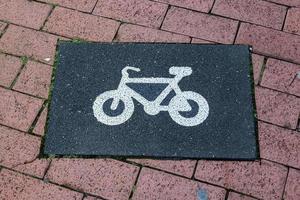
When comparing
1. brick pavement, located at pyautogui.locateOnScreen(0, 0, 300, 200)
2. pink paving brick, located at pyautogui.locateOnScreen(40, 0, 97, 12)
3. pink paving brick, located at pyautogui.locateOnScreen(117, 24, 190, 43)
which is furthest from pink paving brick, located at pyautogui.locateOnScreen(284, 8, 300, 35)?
pink paving brick, located at pyautogui.locateOnScreen(40, 0, 97, 12)

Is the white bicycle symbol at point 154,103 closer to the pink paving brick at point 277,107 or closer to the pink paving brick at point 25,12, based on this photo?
the pink paving brick at point 277,107

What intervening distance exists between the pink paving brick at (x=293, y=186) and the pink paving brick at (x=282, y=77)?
2.32 ft

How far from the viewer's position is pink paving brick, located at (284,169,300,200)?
2779mm

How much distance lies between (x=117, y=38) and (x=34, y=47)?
2.42 ft

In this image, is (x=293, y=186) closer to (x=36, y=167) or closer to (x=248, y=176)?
(x=248, y=176)

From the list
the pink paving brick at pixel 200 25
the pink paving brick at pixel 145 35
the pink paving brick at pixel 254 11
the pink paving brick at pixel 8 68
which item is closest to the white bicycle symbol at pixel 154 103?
the pink paving brick at pixel 145 35

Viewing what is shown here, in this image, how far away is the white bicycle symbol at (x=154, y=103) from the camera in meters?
3.10

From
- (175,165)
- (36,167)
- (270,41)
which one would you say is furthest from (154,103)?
(270,41)

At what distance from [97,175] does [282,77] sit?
171 cm

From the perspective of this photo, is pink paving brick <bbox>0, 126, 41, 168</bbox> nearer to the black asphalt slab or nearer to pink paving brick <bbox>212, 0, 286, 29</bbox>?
the black asphalt slab

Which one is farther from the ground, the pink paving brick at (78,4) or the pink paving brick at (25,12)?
the pink paving brick at (78,4)

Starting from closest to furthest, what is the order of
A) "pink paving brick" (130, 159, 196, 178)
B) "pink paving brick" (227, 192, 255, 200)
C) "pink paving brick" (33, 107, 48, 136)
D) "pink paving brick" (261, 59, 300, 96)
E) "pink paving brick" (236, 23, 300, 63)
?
"pink paving brick" (227, 192, 255, 200) < "pink paving brick" (130, 159, 196, 178) < "pink paving brick" (33, 107, 48, 136) < "pink paving brick" (261, 59, 300, 96) < "pink paving brick" (236, 23, 300, 63)

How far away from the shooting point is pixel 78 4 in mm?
3848

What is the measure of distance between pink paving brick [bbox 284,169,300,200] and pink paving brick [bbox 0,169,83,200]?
1439mm
